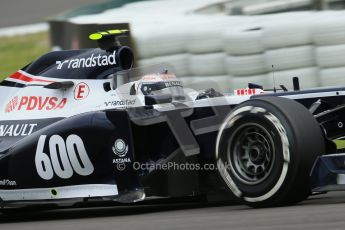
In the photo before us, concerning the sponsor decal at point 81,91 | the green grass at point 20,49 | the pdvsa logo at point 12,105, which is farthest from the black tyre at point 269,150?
the green grass at point 20,49

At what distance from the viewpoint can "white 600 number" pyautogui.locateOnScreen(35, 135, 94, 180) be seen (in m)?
7.39

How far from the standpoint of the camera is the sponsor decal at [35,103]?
26.5ft

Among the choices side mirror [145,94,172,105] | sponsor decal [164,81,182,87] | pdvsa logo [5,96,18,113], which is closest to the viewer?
side mirror [145,94,172,105]

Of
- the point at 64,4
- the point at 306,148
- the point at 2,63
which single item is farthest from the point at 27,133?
the point at 64,4

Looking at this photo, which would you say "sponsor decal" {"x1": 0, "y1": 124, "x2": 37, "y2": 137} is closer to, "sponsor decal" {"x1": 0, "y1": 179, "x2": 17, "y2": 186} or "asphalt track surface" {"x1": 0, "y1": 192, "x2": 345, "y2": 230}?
"sponsor decal" {"x1": 0, "y1": 179, "x2": 17, "y2": 186}

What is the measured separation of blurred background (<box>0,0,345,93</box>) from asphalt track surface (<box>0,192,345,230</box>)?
1.36 meters

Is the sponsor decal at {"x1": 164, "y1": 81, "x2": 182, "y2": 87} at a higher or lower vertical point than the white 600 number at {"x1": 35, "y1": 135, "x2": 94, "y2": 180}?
higher

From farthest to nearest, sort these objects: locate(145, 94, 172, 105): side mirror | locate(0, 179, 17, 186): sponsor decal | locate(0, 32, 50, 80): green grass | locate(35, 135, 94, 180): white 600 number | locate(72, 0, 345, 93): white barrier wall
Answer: locate(0, 32, 50, 80): green grass
locate(72, 0, 345, 93): white barrier wall
locate(0, 179, 17, 186): sponsor decal
locate(145, 94, 172, 105): side mirror
locate(35, 135, 94, 180): white 600 number

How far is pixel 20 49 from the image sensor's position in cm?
1911

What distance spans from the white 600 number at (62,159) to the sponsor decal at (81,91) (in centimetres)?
63

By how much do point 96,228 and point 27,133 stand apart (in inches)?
70.5

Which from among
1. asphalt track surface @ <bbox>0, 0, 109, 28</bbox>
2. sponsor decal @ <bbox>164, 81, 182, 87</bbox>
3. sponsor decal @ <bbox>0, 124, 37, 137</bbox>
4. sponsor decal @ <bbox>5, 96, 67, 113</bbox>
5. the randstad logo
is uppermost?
asphalt track surface @ <bbox>0, 0, 109, 28</bbox>

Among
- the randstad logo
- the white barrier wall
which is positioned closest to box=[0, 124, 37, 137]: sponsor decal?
the randstad logo

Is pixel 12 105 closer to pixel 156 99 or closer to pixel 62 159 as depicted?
pixel 62 159
